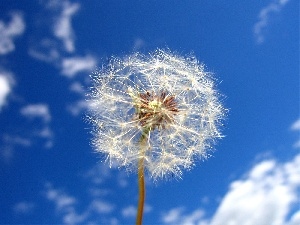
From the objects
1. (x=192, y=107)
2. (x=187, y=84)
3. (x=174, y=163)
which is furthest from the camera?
(x=187, y=84)

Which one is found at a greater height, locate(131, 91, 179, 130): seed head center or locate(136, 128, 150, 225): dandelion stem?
locate(131, 91, 179, 130): seed head center

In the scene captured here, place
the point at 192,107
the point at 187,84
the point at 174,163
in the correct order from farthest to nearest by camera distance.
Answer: the point at 187,84 < the point at 192,107 < the point at 174,163

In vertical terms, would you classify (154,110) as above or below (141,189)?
above

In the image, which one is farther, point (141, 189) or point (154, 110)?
point (154, 110)

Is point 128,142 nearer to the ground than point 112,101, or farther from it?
nearer to the ground

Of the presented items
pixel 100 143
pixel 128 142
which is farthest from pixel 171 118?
pixel 100 143

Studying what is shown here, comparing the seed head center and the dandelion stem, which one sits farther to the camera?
the seed head center

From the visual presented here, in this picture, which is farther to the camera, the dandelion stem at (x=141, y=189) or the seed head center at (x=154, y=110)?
the seed head center at (x=154, y=110)

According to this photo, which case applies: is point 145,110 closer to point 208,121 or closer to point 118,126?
→ point 118,126

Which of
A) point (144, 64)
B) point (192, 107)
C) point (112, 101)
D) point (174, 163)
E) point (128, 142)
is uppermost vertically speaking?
point (144, 64)

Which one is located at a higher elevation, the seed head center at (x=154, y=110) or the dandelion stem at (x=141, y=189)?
the seed head center at (x=154, y=110)

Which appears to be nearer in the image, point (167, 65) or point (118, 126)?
point (118, 126)
